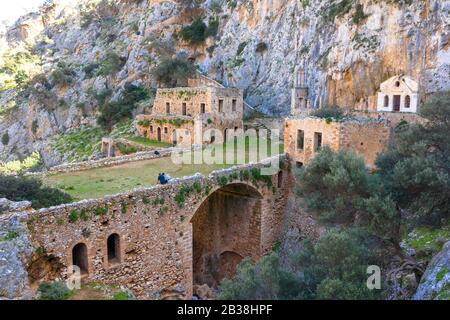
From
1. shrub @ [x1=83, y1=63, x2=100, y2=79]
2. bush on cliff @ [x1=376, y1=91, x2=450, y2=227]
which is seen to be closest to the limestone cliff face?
shrub @ [x1=83, y1=63, x2=100, y2=79]

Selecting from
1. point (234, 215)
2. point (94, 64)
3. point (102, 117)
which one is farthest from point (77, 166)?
point (94, 64)

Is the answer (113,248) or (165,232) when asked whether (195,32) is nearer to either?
(165,232)

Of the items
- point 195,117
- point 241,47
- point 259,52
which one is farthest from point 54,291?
point 241,47

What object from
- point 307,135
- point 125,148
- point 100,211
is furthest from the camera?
point 125,148

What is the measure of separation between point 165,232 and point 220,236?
6.65 meters

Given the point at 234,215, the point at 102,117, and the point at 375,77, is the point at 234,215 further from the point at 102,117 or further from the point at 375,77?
the point at 102,117

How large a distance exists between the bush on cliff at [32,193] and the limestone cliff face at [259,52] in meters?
26.2

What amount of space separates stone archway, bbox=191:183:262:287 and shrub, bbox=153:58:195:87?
2628cm

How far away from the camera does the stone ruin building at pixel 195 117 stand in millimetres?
31859

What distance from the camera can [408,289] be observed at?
10562 mm

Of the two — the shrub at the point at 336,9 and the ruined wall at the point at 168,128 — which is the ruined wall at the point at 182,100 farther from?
the shrub at the point at 336,9

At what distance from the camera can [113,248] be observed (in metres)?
15.1

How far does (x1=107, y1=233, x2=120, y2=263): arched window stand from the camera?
1471 centimetres

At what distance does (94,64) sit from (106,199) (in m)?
51.8
